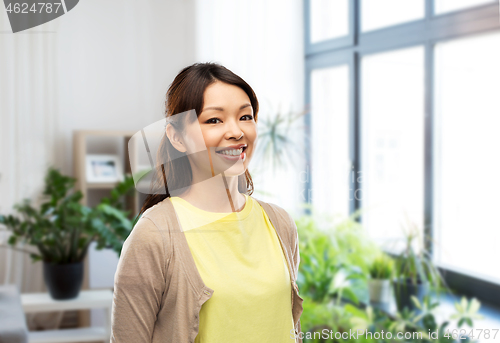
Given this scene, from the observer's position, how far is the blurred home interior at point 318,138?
6.15ft

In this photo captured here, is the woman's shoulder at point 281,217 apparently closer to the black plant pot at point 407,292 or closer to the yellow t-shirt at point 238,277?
the yellow t-shirt at point 238,277

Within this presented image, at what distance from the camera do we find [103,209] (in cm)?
234

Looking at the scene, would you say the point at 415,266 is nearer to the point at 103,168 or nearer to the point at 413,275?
the point at 413,275

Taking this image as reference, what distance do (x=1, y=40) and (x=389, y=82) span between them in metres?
2.26

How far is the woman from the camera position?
26.8 inches

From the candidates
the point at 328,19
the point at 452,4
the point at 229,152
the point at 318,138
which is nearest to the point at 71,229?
the point at 318,138

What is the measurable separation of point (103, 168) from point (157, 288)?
2464mm

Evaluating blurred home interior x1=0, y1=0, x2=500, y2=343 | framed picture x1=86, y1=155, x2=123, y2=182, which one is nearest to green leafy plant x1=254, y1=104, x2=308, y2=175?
blurred home interior x1=0, y1=0, x2=500, y2=343

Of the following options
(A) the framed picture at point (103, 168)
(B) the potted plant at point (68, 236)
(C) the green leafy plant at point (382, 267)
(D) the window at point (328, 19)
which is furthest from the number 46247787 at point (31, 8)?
(A) the framed picture at point (103, 168)

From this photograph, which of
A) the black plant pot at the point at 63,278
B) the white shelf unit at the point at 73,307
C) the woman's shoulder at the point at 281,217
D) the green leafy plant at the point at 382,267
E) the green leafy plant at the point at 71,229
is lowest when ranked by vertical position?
the white shelf unit at the point at 73,307

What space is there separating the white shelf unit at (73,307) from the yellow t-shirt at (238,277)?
74.5 inches

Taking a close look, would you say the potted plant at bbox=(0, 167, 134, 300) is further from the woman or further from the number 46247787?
the woman

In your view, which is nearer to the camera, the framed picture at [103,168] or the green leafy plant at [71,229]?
the green leafy plant at [71,229]

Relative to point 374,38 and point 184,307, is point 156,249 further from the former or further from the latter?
point 374,38
